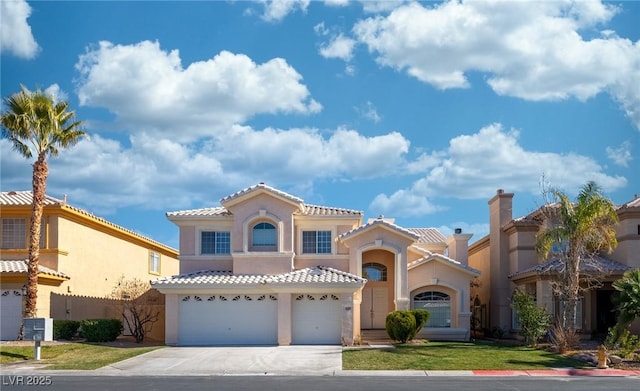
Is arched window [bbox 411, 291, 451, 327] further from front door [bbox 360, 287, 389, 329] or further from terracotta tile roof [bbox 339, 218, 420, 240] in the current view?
terracotta tile roof [bbox 339, 218, 420, 240]

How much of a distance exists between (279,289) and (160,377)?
1074cm

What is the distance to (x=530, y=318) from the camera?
33875 mm

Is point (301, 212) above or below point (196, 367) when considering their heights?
above

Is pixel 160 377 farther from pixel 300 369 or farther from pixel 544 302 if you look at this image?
pixel 544 302

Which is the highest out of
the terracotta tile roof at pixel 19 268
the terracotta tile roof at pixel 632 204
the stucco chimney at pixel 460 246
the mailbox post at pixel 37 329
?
the terracotta tile roof at pixel 632 204

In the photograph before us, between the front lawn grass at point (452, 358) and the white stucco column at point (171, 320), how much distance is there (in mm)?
8741

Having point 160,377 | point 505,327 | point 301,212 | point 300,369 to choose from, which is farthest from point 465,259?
point 160,377

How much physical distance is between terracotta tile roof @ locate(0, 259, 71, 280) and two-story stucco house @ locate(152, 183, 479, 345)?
17.5 feet

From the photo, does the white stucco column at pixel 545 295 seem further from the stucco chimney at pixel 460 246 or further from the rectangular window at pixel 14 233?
the rectangular window at pixel 14 233

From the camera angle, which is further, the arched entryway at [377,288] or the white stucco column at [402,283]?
the arched entryway at [377,288]

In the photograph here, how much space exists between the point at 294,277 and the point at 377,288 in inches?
240

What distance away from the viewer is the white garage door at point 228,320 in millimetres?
35938

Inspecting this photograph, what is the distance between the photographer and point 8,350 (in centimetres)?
3231

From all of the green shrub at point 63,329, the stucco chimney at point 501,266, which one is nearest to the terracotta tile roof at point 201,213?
the green shrub at point 63,329
